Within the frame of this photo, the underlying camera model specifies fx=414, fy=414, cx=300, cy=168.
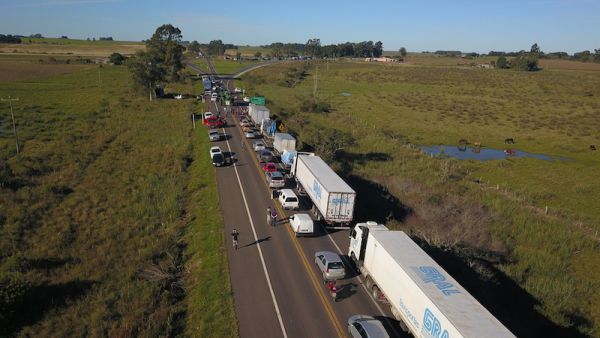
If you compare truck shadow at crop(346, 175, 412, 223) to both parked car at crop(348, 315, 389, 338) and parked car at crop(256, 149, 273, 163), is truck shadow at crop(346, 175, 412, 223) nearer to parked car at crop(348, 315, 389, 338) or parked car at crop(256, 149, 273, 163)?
parked car at crop(256, 149, 273, 163)

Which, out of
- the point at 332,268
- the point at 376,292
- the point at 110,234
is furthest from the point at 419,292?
the point at 110,234

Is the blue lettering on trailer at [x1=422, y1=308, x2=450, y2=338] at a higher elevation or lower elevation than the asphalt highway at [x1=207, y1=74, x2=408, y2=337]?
higher

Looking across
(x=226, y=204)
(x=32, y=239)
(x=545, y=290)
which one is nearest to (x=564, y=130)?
(x=545, y=290)

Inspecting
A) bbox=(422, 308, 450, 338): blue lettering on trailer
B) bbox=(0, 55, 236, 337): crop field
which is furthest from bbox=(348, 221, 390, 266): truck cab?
bbox=(0, 55, 236, 337): crop field

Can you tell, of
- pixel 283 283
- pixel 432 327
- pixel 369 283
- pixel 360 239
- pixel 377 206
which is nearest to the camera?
pixel 432 327

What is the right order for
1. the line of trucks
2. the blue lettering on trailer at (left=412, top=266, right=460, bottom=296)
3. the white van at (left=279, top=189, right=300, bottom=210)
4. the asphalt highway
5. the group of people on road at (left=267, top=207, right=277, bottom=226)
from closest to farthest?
the line of trucks < the blue lettering on trailer at (left=412, top=266, right=460, bottom=296) < the asphalt highway < the group of people on road at (left=267, top=207, right=277, bottom=226) < the white van at (left=279, top=189, right=300, bottom=210)

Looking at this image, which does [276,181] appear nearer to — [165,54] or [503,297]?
[503,297]

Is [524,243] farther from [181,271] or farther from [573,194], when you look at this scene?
[181,271]
